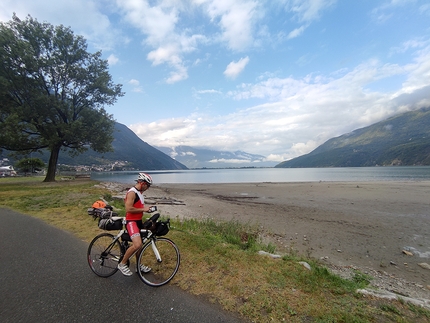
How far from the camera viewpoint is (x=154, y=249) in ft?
16.9

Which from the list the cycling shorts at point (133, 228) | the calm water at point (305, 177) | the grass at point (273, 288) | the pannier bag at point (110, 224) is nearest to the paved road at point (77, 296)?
the grass at point (273, 288)

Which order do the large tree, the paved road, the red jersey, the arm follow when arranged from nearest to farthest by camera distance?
the paved road
the arm
the red jersey
the large tree

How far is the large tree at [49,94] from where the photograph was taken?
24.9 meters

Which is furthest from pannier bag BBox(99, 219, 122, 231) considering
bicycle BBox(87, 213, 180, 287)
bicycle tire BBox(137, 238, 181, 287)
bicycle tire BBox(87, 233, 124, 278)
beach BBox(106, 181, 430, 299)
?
beach BBox(106, 181, 430, 299)

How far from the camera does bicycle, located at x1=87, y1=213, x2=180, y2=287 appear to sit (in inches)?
194

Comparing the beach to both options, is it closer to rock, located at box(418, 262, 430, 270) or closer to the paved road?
rock, located at box(418, 262, 430, 270)

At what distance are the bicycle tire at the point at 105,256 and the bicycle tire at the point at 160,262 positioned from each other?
0.62 meters

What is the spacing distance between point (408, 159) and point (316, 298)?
763 feet

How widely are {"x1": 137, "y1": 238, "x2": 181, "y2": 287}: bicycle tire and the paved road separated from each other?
0.66 feet

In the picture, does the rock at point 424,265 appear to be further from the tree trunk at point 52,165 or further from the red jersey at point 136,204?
the tree trunk at point 52,165

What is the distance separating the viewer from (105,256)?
5160 mm

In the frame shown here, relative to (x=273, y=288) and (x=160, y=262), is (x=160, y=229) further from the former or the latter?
(x=273, y=288)

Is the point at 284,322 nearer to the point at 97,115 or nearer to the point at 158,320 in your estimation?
the point at 158,320

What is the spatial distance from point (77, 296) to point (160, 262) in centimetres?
175
